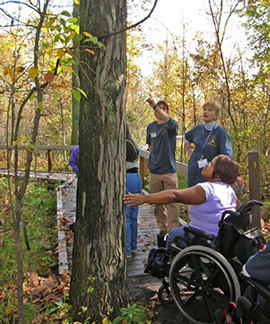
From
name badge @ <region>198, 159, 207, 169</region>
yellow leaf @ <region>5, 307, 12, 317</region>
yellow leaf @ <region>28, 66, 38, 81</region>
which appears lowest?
yellow leaf @ <region>5, 307, 12, 317</region>

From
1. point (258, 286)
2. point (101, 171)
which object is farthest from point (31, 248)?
point (258, 286)

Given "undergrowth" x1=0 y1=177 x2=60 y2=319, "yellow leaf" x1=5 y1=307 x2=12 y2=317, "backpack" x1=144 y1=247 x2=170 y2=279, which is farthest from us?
"undergrowth" x1=0 y1=177 x2=60 y2=319

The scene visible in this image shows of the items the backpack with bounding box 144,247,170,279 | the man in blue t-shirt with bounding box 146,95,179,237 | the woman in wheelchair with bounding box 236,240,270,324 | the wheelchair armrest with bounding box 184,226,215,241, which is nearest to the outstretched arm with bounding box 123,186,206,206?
the wheelchair armrest with bounding box 184,226,215,241

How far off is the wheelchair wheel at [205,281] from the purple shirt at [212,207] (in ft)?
0.97

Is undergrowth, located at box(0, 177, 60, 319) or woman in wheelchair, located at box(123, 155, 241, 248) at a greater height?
woman in wheelchair, located at box(123, 155, 241, 248)

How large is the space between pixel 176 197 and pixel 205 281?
76 centimetres

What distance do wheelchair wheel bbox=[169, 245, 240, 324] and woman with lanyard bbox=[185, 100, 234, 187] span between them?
1571mm

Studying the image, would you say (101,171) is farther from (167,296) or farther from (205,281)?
(167,296)

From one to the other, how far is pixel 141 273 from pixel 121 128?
6.91 feet

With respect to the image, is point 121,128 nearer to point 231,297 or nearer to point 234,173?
point 234,173

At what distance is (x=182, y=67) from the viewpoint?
10.3 m

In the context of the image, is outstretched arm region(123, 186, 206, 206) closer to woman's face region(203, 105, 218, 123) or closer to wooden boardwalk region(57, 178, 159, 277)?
wooden boardwalk region(57, 178, 159, 277)

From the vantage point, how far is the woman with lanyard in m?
4.03

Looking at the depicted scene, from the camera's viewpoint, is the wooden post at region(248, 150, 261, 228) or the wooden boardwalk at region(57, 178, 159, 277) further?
the wooden post at region(248, 150, 261, 228)
